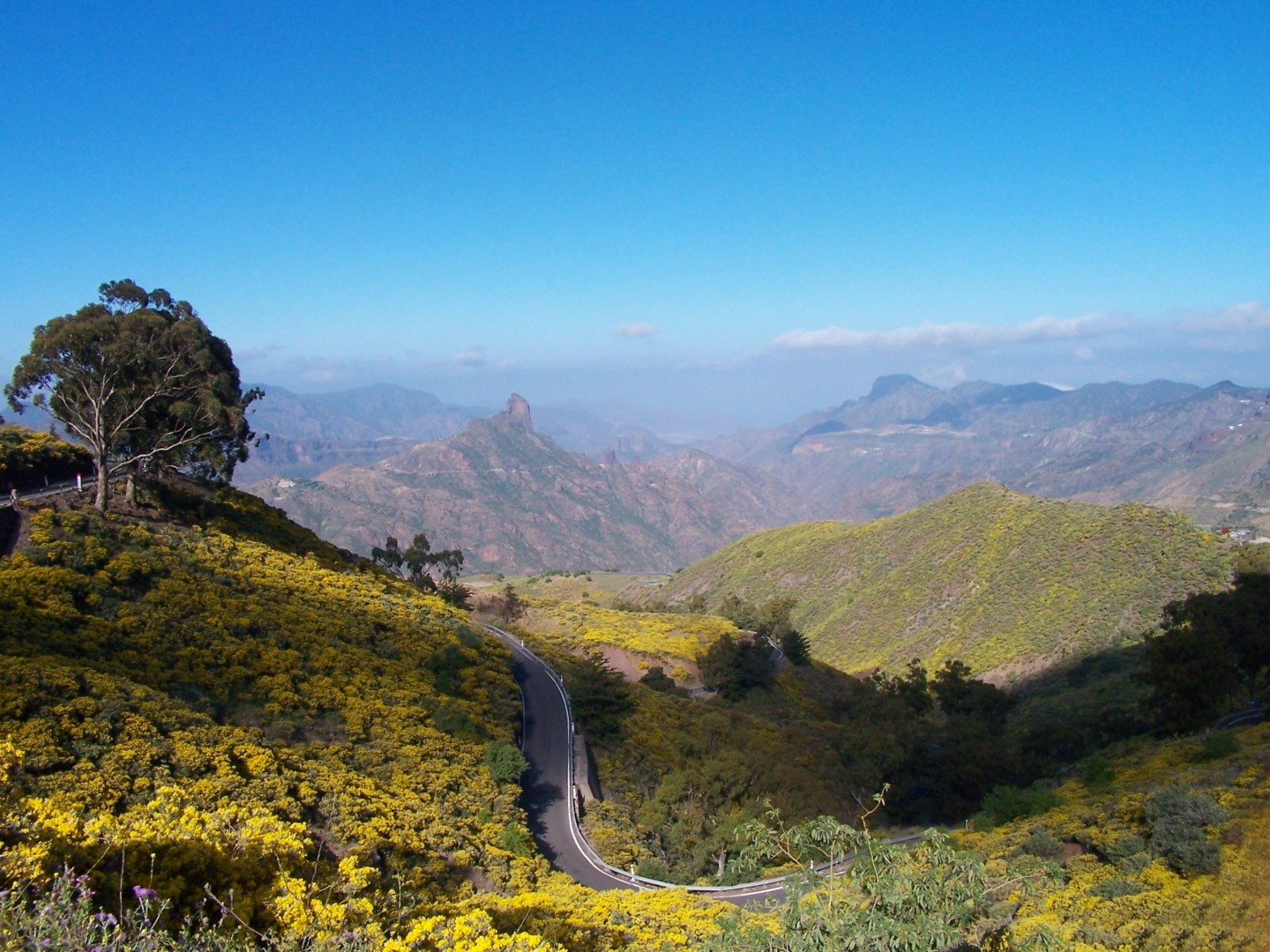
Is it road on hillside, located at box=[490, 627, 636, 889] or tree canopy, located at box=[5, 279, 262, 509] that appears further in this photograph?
tree canopy, located at box=[5, 279, 262, 509]

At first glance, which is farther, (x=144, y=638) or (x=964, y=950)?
(x=144, y=638)

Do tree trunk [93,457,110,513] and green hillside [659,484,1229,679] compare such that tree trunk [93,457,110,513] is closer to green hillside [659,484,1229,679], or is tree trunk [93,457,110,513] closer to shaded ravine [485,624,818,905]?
shaded ravine [485,624,818,905]

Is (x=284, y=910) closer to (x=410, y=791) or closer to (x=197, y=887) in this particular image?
(x=197, y=887)

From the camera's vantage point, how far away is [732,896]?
21.6m

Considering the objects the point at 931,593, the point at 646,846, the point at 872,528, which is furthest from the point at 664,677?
the point at 872,528

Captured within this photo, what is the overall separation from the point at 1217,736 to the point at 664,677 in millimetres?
28350

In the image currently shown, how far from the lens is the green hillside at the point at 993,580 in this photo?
67.6 meters

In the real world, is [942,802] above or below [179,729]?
below

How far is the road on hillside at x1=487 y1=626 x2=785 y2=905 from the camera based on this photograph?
2153 cm

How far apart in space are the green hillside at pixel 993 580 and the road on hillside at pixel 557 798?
157ft

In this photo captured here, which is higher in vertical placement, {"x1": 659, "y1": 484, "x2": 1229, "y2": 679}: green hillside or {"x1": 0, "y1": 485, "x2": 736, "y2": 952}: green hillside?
{"x1": 0, "y1": 485, "x2": 736, "y2": 952}: green hillside

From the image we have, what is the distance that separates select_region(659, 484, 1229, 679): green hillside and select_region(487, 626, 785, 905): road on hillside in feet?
157

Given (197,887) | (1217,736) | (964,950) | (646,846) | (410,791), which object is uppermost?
(197,887)

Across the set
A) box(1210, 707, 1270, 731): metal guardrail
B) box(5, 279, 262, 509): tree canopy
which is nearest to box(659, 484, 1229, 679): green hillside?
box(1210, 707, 1270, 731): metal guardrail
